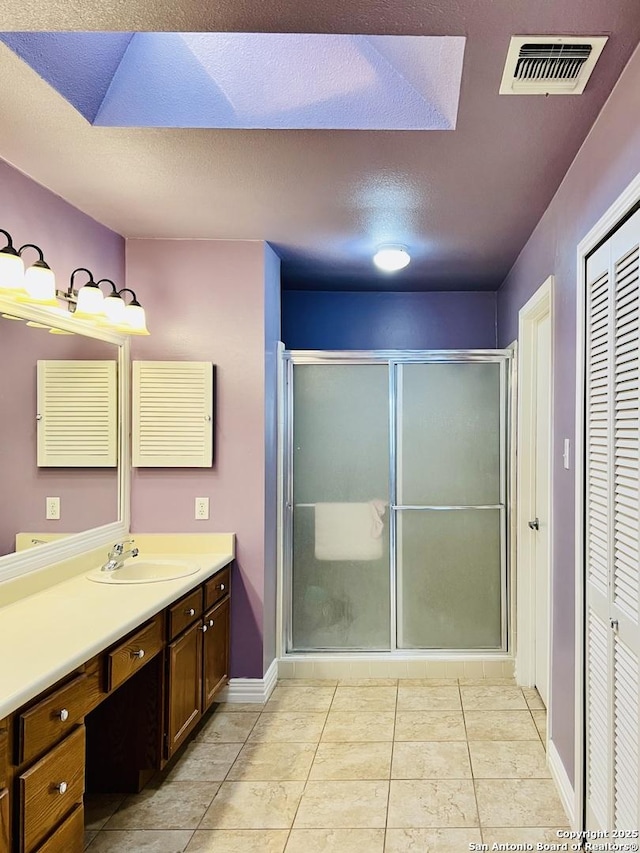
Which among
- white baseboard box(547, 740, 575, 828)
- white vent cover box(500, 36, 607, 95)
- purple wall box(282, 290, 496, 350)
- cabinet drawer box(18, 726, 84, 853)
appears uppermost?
white vent cover box(500, 36, 607, 95)

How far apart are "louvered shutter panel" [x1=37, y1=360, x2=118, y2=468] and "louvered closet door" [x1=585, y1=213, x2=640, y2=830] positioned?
2.12 metres

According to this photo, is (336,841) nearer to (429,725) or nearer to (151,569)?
(429,725)

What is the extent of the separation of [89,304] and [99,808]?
6.56ft

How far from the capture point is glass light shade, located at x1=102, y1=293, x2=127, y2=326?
2795 millimetres

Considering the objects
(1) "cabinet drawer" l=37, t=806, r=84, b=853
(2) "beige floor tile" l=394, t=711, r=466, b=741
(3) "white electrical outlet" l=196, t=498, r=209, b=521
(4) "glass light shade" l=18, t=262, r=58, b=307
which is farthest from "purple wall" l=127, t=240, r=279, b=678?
(1) "cabinet drawer" l=37, t=806, r=84, b=853

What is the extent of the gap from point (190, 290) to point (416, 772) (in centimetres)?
255

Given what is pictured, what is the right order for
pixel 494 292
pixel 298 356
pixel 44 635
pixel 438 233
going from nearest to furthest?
pixel 44 635, pixel 438 233, pixel 298 356, pixel 494 292

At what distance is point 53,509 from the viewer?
8.53ft

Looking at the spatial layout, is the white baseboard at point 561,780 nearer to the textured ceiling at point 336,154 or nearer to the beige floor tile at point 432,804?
the beige floor tile at point 432,804

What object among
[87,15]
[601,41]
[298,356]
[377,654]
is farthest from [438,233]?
[377,654]

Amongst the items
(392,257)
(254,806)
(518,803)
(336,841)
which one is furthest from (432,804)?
(392,257)

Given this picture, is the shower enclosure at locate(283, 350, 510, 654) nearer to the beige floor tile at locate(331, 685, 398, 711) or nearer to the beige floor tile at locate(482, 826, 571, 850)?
the beige floor tile at locate(331, 685, 398, 711)

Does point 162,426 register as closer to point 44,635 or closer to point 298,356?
point 298,356

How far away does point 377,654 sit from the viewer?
3715 mm
